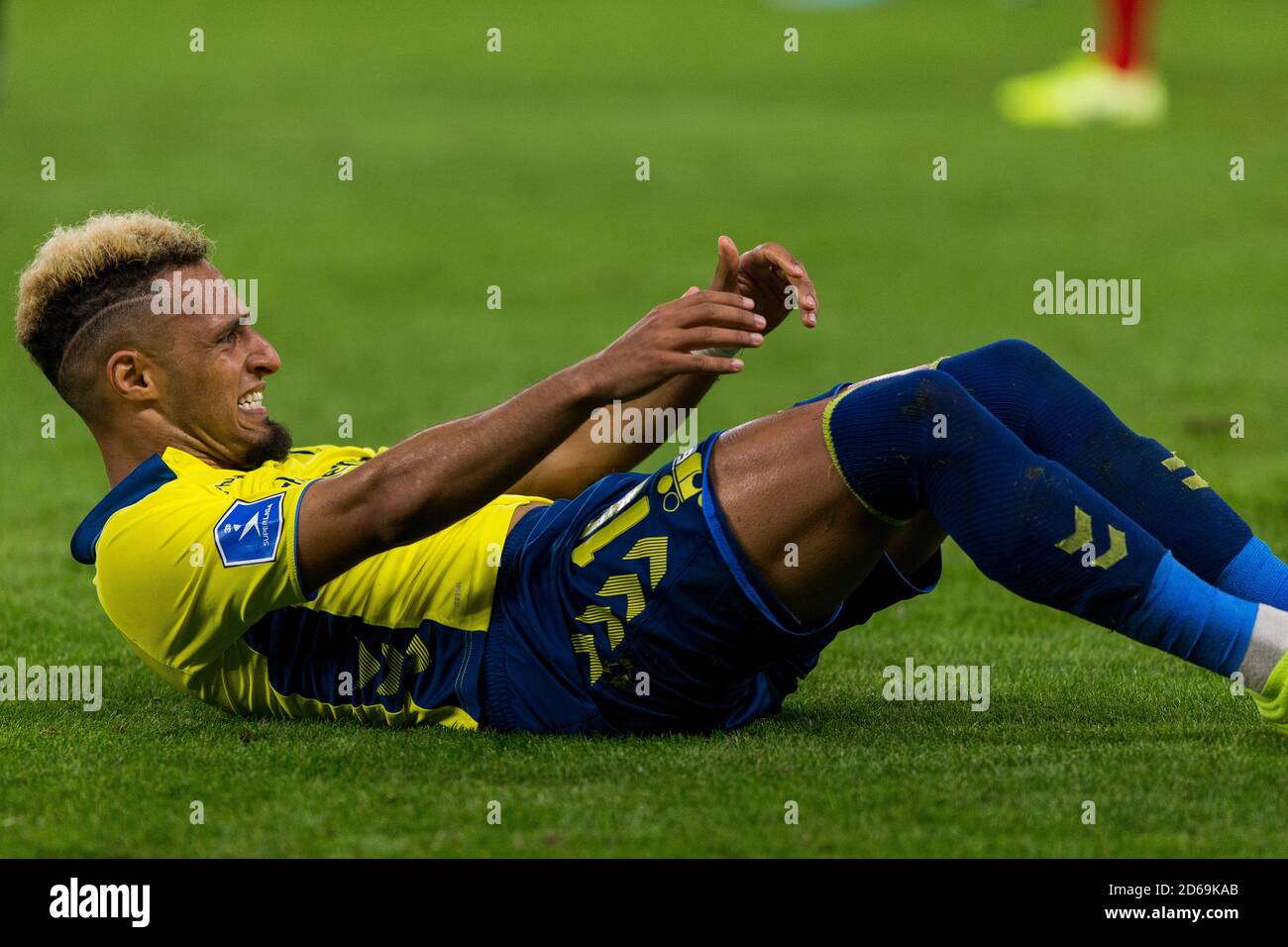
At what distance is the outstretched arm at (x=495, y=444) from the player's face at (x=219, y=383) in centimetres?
74

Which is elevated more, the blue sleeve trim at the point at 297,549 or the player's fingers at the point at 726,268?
the player's fingers at the point at 726,268

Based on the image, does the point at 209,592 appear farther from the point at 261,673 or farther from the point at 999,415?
the point at 999,415

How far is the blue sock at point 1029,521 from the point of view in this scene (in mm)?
3779

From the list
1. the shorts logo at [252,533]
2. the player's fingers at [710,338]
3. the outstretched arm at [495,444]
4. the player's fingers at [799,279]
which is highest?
the player's fingers at [799,279]

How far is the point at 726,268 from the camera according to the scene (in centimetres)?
457

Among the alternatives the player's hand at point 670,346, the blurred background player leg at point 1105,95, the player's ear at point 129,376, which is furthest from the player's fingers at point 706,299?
the blurred background player leg at point 1105,95

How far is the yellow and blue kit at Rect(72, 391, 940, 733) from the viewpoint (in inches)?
160

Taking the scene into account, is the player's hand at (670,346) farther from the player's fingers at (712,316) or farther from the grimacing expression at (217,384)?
the grimacing expression at (217,384)

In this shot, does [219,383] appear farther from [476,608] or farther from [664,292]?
[664,292]

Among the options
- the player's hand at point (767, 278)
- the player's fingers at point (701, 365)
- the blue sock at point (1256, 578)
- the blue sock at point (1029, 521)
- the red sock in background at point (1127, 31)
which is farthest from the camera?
the red sock in background at point (1127, 31)

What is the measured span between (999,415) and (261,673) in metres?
1.94

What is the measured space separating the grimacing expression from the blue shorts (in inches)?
29.9

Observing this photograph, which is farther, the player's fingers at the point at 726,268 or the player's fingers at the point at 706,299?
the player's fingers at the point at 726,268
